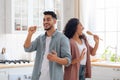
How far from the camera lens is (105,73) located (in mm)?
4711

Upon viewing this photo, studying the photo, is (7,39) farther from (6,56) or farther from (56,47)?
(56,47)

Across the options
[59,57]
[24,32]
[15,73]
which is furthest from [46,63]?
[24,32]

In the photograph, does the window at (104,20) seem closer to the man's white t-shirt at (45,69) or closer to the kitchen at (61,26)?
the kitchen at (61,26)

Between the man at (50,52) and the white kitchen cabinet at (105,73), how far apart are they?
172cm

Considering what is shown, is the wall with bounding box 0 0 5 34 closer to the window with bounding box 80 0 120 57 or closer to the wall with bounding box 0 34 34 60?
the wall with bounding box 0 34 34 60

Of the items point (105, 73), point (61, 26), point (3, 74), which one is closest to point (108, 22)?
point (61, 26)

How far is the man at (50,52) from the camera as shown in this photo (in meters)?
3.02

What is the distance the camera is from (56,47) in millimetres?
3072

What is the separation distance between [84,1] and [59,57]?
2.76 meters

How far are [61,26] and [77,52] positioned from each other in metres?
2.21

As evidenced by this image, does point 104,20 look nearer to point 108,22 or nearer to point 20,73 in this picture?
point 108,22

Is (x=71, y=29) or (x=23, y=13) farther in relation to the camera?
(x=23, y=13)

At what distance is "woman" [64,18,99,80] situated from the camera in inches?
132

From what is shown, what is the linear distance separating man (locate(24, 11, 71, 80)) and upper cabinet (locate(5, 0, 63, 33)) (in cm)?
197
